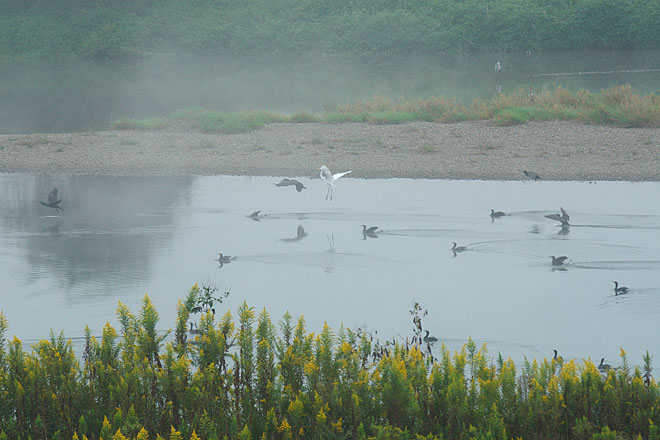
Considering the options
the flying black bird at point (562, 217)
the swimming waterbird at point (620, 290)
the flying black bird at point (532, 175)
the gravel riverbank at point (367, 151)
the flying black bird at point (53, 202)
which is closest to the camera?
the swimming waterbird at point (620, 290)

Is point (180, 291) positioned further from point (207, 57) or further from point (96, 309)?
point (207, 57)

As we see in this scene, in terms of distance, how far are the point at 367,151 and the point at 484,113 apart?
4.75 metres

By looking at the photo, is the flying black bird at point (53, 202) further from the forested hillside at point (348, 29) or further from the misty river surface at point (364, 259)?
the forested hillside at point (348, 29)

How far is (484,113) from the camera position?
22312 millimetres

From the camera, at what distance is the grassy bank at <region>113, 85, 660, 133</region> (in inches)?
832

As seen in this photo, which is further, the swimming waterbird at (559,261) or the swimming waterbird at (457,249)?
the swimming waterbird at (457,249)

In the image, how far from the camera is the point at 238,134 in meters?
21.3

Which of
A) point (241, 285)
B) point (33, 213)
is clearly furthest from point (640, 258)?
point (33, 213)

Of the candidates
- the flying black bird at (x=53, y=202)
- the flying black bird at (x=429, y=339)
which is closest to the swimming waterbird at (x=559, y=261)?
the flying black bird at (x=429, y=339)

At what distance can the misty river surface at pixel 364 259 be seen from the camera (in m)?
7.48

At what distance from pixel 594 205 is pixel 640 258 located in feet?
11.2

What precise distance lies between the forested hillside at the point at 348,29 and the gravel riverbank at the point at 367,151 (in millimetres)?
31376

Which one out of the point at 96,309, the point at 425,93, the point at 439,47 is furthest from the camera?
the point at 439,47

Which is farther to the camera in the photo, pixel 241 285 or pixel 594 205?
pixel 594 205
